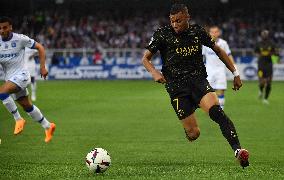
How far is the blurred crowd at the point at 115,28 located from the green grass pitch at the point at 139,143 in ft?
77.9

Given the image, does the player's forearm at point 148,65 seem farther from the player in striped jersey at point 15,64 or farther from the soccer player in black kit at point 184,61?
the player in striped jersey at point 15,64

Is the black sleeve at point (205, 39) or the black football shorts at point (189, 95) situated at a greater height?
the black sleeve at point (205, 39)

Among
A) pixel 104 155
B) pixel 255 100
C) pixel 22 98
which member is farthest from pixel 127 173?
pixel 255 100

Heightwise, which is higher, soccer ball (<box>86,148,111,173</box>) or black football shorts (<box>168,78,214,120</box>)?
black football shorts (<box>168,78,214,120</box>)

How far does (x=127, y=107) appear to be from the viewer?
2203 centimetres

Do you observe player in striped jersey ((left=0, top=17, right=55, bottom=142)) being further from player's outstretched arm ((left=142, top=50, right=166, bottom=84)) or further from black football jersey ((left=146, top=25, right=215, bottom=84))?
black football jersey ((left=146, top=25, right=215, bottom=84))

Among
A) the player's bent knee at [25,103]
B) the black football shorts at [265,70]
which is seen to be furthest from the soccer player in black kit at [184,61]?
the black football shorts at [265,70]

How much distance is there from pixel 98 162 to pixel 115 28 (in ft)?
135

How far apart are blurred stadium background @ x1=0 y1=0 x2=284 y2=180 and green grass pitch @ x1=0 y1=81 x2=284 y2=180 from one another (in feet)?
0.05

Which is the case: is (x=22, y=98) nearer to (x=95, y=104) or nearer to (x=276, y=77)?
(x=95, y=104)

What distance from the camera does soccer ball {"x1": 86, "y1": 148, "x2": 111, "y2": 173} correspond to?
29.8ft

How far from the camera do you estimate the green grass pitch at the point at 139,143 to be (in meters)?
9.30

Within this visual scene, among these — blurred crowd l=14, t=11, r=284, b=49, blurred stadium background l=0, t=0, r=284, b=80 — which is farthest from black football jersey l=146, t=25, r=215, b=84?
blurred crowd l=14, t=11, r=284, b=49

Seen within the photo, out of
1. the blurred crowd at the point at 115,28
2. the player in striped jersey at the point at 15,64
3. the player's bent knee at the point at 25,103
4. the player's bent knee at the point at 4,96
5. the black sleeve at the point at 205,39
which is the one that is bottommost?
the blurred crowd at the point at 115,28
